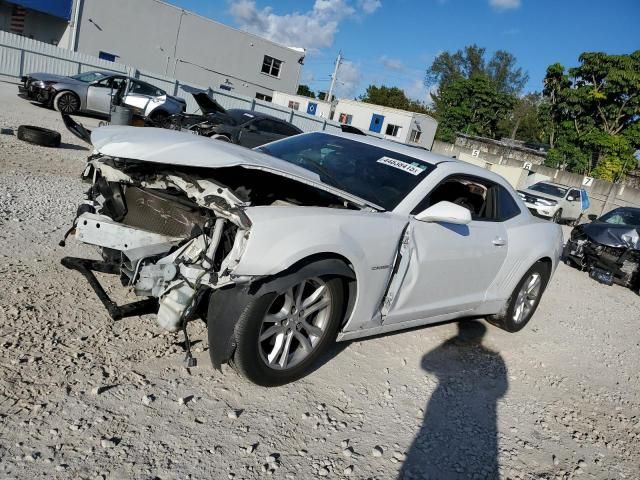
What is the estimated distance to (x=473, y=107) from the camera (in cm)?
4497

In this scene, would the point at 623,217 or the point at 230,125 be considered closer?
the point at 623,217

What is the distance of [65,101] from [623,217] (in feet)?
Result: 48.1

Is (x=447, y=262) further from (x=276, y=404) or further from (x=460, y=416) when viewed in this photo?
(x=276, y=404)

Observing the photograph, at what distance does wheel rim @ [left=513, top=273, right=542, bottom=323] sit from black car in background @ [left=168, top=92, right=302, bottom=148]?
8.21 m

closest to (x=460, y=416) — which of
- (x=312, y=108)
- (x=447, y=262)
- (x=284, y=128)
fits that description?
(x=447, y=262)

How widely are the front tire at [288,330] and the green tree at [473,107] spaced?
142 feet

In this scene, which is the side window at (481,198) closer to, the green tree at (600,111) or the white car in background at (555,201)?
the white car in background at (555,201)

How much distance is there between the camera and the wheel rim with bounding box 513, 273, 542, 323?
514 cm

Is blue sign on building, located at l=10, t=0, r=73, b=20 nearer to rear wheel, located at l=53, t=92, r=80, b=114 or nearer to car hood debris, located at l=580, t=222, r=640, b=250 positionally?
rear wheel, located at l=53, t=92, r=80, b=114

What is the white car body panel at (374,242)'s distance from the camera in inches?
111

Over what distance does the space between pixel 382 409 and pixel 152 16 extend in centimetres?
3460

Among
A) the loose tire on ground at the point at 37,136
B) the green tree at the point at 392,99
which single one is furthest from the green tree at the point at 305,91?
the loose tire on ground at the point at 37,136

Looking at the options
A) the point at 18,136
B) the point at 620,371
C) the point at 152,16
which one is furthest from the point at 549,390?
the point at 152,16

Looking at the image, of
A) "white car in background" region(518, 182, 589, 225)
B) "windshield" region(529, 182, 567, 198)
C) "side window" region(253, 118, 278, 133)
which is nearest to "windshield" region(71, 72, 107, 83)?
"side window" region(253, 118, 278, 133)
